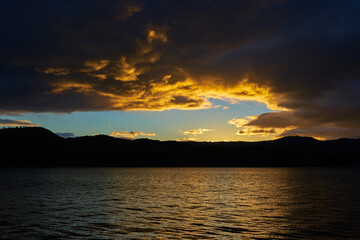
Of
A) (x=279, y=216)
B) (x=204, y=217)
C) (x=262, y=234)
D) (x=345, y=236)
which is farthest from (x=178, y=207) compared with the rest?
(x=345, y=236)

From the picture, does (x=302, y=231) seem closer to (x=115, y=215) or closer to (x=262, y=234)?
(x=262, y=234)

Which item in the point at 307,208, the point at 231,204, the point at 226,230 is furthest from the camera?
the point at 231,204

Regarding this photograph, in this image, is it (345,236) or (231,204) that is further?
(231,204)

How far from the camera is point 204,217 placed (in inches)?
1544

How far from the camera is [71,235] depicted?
2945cm

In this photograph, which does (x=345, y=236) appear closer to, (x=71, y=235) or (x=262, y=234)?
(x=262, y=234)

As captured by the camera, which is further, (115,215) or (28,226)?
(115,215)

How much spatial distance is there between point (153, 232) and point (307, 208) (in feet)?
96.7

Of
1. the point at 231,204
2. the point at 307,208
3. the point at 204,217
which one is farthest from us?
the point at 231,204

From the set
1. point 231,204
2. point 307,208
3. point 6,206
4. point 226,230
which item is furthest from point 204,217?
point 6,206

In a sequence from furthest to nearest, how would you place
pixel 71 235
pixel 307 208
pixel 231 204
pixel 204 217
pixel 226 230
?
pixel 231 204 → pixel 307 208 → pixel 204 217 → pixel 226 230 → pixel 71 235

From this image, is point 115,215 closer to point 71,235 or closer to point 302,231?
point 71,235

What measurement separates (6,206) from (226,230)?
3744cm

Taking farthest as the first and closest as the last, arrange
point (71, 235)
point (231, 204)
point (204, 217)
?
point (231, 204) < point (204, 217) < point (71, 235)
